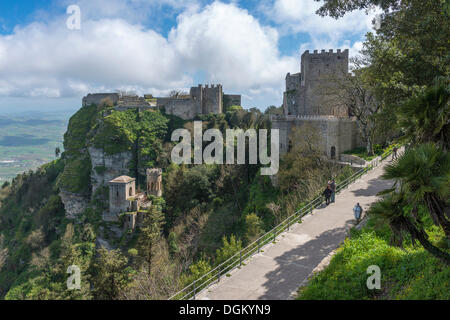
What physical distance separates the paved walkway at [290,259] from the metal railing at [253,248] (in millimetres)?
269

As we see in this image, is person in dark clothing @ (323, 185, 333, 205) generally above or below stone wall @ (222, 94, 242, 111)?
below

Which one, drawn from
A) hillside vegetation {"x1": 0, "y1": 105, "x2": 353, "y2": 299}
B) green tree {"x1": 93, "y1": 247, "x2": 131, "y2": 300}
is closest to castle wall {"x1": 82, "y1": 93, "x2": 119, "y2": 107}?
hillside vegetation {"x1": 0, "y1": 105, "x2": 353, "y2": 299}

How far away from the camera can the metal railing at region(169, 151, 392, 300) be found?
957cm

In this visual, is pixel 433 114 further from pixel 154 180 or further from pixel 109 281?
pixel 154 180

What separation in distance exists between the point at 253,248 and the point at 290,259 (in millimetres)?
1516

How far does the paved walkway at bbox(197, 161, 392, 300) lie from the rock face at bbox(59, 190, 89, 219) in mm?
39317

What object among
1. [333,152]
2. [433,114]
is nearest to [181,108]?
[333,152]

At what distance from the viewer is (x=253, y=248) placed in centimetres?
1154

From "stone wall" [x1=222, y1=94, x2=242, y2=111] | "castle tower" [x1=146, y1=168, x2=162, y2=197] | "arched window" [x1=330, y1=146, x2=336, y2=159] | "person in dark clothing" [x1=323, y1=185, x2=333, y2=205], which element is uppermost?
"stone wall" [x1=222, y1=94, x2=242, y2=111]

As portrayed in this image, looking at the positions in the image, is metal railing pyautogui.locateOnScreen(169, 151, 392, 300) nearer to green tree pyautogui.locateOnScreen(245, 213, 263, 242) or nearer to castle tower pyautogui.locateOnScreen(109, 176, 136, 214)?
green tree pyautogui.locateOnScreen(245, 213, 263, 242)

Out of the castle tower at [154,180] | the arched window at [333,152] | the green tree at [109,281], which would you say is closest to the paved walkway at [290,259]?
the arched window at [333,152]

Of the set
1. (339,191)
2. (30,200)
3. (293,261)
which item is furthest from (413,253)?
(30,200)

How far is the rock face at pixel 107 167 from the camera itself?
1731 inches
